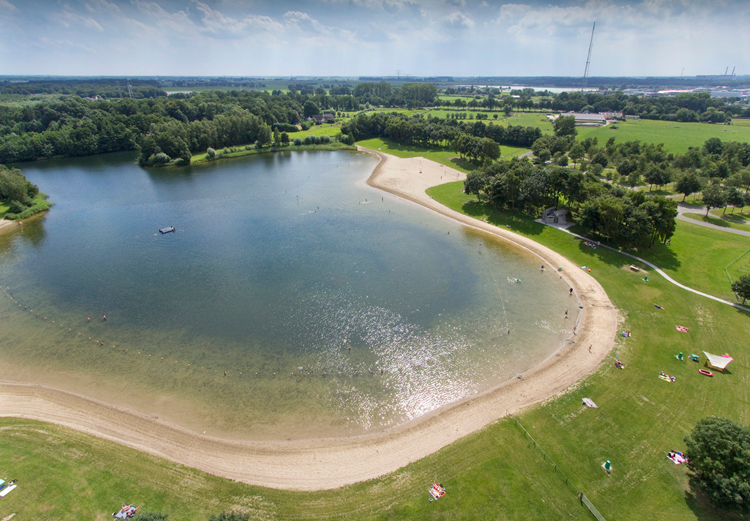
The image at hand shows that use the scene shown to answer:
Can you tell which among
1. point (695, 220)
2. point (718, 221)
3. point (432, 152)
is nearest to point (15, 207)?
point (432, 152)

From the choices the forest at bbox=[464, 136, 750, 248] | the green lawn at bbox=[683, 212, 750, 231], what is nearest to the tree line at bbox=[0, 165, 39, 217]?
the forest at bbox=[464, 136, 750, 248]

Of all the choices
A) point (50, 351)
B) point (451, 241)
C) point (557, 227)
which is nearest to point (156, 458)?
point (50, 351)

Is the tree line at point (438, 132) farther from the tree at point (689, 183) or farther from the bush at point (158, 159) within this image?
the bush at point (158, 159)

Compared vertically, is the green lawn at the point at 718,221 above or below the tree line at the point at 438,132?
below

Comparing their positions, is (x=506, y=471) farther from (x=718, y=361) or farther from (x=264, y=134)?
(x=264, y=134)

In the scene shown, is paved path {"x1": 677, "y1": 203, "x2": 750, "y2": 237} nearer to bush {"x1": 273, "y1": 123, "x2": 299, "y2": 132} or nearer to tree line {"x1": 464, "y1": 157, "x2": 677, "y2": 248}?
tree line {"x1": 464, "y1": 157, "x2": 677, "y2": 248}

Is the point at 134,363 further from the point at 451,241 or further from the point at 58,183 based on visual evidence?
the point at 58,183

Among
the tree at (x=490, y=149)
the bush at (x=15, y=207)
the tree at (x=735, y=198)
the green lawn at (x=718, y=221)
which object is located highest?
the tree at (x=490, y=149)

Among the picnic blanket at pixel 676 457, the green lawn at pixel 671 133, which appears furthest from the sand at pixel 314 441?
the green lawn at pixel 671 133
